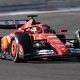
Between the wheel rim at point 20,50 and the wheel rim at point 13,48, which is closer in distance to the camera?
the wheel rim at point 20,50

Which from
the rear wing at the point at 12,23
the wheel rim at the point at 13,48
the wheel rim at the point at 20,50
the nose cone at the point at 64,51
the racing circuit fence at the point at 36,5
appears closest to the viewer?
the nose cone at the point at 64,51

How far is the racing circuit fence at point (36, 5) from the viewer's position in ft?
118

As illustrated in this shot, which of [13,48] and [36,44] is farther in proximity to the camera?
[13,48]

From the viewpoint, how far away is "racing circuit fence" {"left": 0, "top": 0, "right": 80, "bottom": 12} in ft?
118

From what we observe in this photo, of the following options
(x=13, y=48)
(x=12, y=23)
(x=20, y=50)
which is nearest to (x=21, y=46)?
(x=20, y=50)

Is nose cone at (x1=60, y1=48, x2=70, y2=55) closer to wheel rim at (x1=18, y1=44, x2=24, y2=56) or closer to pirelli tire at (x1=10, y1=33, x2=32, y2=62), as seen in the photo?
pirelli tire at (x1=10, y1=33, x2=32, y2=62)

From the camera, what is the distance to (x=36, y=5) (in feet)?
121

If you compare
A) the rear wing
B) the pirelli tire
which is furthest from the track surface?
the rear wing
